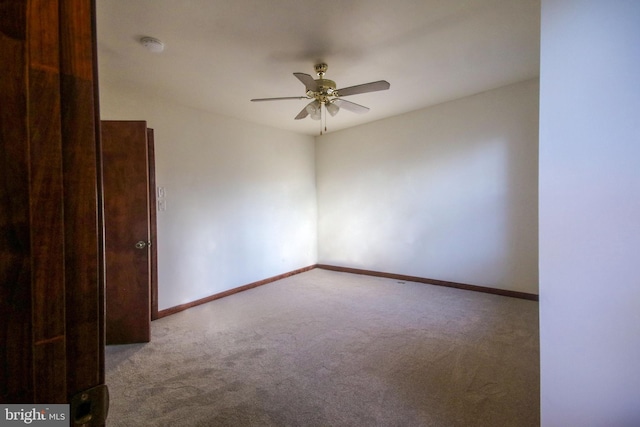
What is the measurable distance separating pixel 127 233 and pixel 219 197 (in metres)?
1.42

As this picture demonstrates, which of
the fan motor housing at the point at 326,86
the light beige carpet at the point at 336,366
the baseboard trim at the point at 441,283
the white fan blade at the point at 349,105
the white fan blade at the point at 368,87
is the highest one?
the fan motor housing at the point at 326,86

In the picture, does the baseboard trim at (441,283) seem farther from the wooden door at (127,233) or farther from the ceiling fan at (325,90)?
the wooden door at (127,233)

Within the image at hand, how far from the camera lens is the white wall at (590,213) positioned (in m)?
1.00

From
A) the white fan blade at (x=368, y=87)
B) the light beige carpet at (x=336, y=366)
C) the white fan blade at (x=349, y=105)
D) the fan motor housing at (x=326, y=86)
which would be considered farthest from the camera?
the white fan blade at (x=349, y=105)

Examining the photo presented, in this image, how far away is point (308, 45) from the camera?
7.76ft

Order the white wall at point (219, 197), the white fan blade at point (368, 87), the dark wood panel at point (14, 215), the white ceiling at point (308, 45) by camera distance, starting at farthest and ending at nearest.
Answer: the white wall at point (219, 197)
the white fan blade at point (368, 87)
the white ceiling at point (308, 45)
the dark wood panel at point (14, 215)

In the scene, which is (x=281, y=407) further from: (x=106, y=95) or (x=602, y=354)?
(x=106, y=95)

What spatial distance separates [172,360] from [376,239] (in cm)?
341

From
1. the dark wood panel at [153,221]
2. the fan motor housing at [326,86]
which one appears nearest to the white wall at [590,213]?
the fan motor housing at [326,86]

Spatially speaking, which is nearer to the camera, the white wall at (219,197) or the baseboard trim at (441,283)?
the white wall at (219,197)

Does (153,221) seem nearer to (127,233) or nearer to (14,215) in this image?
(127,233)

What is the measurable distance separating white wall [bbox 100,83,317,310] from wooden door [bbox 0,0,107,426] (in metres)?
3.17

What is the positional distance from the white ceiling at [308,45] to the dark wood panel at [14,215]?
189cm

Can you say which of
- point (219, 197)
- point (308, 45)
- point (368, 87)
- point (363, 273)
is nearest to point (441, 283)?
point (363, 273)
